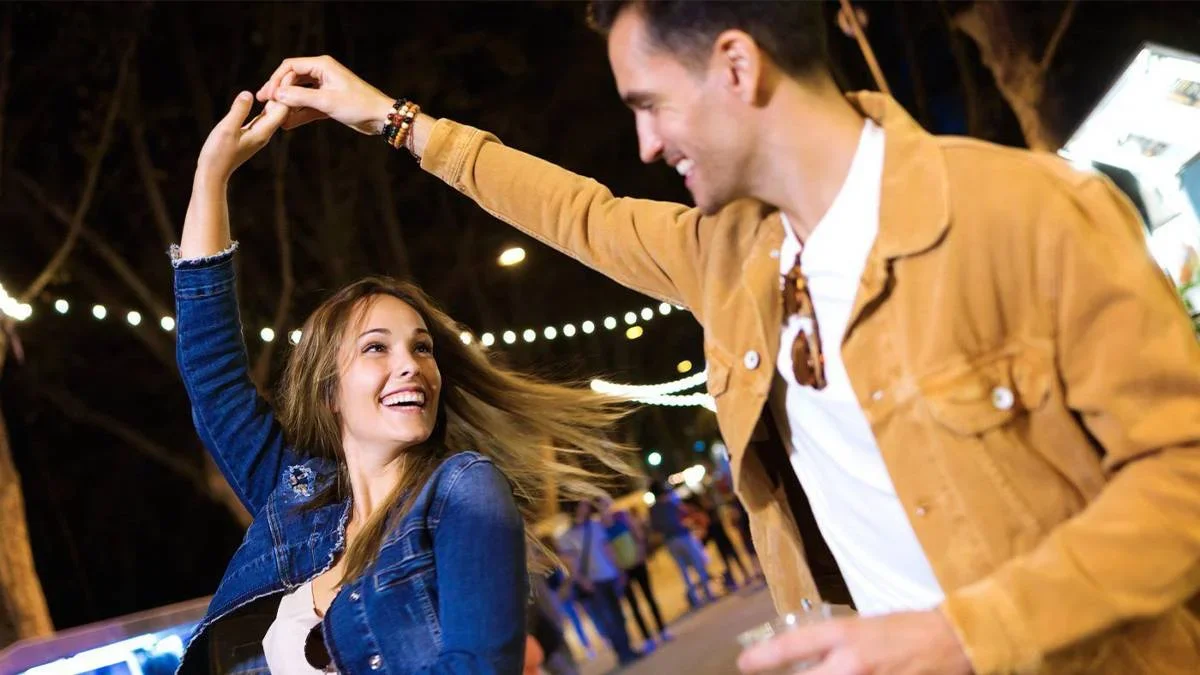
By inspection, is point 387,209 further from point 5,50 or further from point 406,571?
point 406,571

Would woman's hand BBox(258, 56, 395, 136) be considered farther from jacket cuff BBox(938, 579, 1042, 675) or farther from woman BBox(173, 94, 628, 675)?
jacket cuff BBox(938, 579, 1042, 675)

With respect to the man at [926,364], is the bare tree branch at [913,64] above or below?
above

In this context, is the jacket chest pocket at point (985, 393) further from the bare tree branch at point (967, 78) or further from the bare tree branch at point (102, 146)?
the bare tree branch at point (967, 78)

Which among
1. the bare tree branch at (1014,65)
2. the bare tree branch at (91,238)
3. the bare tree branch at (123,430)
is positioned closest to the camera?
the bare tree branch at (1014,65)

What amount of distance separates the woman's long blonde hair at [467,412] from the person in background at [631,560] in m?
7.87

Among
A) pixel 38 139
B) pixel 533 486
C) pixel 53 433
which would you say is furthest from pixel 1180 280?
pixel 53 433

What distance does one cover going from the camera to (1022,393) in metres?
1.57

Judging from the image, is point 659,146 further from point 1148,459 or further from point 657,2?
point 1148,459

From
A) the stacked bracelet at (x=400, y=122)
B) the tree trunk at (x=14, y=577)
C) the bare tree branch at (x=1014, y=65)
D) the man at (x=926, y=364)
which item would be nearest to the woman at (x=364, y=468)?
the stacked bracelet at (x=400, y=122)

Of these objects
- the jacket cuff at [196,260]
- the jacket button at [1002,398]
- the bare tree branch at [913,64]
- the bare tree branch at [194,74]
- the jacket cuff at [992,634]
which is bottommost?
the jacket cuff at [992,634]

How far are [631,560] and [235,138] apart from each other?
8.99m

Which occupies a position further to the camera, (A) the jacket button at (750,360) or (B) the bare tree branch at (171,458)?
(B) the bare tree branch at (171,458)

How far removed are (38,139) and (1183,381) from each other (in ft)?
38.5

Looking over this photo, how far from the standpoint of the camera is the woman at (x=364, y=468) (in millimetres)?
2318
